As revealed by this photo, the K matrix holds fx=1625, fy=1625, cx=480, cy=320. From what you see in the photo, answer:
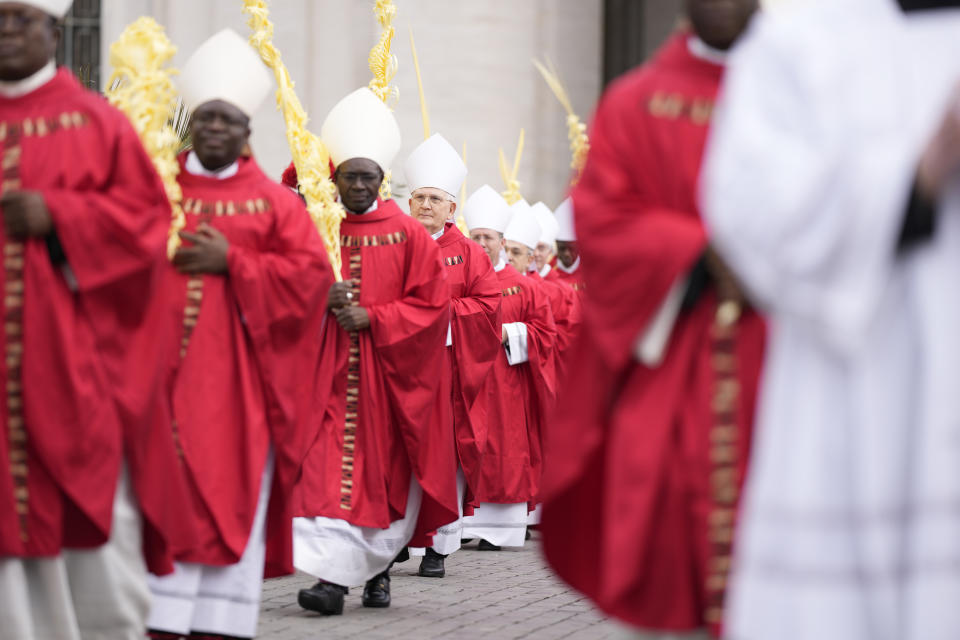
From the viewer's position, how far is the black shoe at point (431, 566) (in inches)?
418

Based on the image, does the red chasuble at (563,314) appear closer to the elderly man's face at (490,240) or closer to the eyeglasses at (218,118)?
the elderly man's face at (490,240)

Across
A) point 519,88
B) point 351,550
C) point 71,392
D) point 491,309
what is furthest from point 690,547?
point 519,88

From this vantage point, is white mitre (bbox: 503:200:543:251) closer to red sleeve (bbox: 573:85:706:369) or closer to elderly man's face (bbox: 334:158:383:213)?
elderly man's face (bbox: 334:158:383:213)

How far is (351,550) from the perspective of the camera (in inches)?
337

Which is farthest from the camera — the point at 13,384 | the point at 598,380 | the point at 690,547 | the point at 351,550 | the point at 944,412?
the point at 351,550

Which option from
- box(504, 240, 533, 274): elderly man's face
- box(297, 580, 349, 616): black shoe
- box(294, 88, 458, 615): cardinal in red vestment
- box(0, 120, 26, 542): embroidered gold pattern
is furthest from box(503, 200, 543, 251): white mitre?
box(0, 120, 26, 542): embroidered gold pattern

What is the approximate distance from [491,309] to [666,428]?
723 centimetres

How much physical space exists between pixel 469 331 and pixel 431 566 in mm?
1639

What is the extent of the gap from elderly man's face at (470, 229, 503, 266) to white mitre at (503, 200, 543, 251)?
98 cm

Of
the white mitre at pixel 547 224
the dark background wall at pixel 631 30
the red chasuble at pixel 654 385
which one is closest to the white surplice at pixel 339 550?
the red chasuble at pixel 654 385

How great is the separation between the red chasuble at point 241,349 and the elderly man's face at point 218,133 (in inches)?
3.6

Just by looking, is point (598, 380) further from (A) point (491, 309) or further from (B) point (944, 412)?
(A) point (491, 309)

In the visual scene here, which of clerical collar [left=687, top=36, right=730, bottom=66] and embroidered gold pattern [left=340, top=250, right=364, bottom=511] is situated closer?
clerical collar [left=687, top=36, right=730, bottom=66]

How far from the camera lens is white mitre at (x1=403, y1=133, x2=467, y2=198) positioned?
11641 mm
